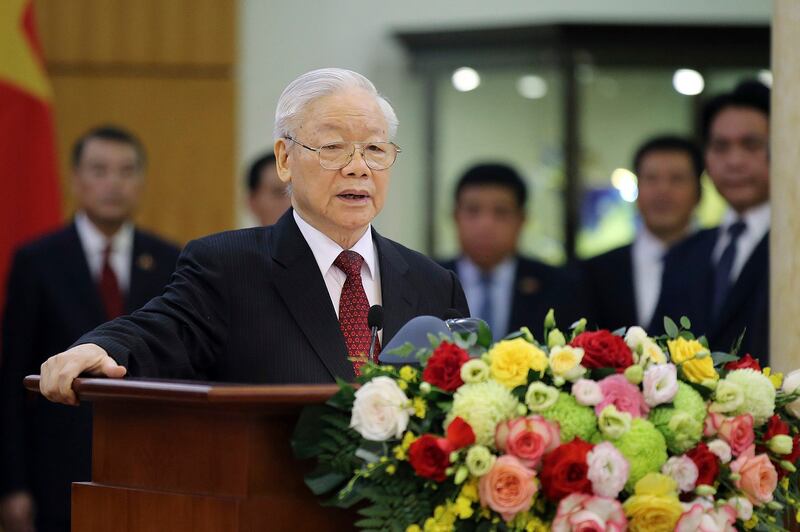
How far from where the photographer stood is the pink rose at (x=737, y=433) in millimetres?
2061

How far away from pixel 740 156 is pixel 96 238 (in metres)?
2.30

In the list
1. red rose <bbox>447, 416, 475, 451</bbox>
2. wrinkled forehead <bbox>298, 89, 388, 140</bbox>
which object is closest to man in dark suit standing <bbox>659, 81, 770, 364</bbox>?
wrinkled forehead <bbox>298, 89, 388, 140</bbox>

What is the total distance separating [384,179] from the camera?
272cm

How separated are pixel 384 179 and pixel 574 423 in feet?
2.85

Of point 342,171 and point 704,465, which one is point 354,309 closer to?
point 342,171

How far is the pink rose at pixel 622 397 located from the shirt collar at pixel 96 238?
3473mm

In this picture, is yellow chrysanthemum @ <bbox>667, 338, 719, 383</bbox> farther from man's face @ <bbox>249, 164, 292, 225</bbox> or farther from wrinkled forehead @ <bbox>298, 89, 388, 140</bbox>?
man's face @ <bbox>249, 164, 292, 225</bbox>

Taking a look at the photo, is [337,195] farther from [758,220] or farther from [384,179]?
[758,220]

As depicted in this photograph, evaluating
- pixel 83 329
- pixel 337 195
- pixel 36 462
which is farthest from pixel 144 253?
pixel 337 195

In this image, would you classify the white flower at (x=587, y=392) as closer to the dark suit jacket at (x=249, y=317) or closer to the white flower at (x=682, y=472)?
the white flower at (x=682, y=472)

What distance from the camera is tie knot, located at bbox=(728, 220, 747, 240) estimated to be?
448cm

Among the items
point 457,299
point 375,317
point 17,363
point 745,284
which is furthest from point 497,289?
point 375,317

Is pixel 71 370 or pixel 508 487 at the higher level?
pixel 71 370

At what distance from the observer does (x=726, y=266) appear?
14.7 feet
